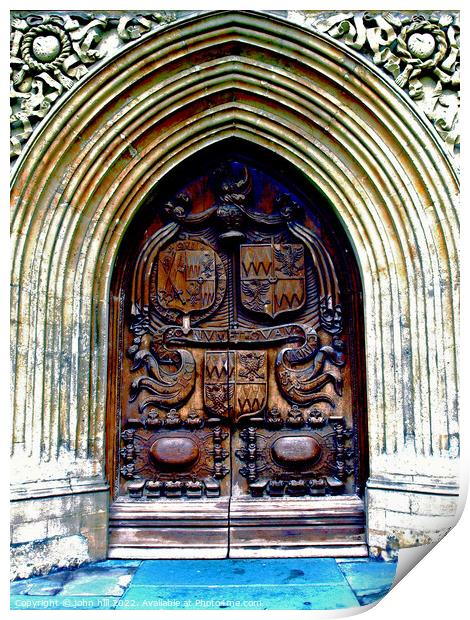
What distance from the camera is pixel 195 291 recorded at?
5.17 metres

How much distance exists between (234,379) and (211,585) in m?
1.54

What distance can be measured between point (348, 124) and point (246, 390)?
2190 mm

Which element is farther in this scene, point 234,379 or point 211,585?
point 234,379

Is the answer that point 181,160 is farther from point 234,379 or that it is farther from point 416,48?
point 416,48

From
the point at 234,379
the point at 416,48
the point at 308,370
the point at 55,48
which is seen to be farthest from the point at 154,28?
the point at 308,370

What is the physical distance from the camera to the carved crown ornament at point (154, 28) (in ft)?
15.2

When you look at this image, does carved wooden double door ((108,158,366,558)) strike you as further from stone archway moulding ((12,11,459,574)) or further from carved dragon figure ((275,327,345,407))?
stone archway moulding ((12,11,459,574))

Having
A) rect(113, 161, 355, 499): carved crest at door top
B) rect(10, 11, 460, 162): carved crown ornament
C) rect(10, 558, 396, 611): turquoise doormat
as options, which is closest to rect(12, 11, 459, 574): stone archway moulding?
rect(10, 11, 460, 162): carved crown ornament

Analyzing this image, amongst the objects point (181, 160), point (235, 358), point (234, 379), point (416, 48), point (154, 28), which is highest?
point (154, 28)

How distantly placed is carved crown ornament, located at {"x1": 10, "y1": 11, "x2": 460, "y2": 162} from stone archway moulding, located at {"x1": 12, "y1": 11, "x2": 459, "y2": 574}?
0.10 m

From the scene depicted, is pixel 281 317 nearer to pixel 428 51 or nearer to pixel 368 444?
pixel 368 444

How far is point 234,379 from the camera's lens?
5070 millimetres

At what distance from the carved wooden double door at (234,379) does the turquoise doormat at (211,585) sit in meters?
0.23

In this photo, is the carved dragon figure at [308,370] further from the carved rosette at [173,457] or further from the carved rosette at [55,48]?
the carved rosette at [55,48]
